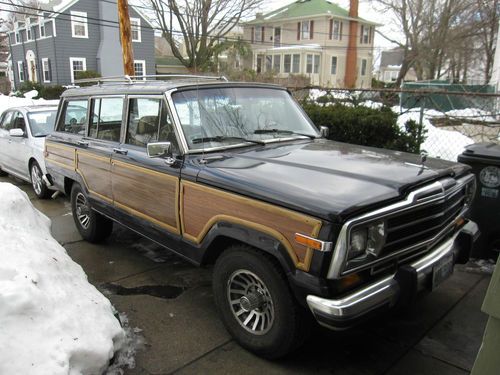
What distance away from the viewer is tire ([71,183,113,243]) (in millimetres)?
5258

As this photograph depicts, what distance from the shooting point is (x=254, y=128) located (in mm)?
4051

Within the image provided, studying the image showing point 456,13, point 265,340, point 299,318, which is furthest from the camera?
point 456,13

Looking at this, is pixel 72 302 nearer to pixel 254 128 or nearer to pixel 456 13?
pixel 254 128

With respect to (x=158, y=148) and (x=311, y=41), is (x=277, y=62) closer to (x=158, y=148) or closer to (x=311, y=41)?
(x=311, y=41)

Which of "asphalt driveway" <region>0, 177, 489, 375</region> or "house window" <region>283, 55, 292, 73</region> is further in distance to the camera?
"house window" <region>283, 55, 292, 73</region>

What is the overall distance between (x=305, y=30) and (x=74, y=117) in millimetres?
39139

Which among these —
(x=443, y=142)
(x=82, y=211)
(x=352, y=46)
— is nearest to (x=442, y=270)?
(x=82, y=211)

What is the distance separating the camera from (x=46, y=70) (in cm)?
3184

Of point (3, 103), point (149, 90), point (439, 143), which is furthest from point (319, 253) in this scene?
point (3, 103)

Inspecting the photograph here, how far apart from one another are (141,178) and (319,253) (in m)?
2.14

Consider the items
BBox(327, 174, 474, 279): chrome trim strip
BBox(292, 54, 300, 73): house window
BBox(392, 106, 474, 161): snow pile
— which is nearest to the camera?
BBox(327, 174, 474, 279): chrome trim strip

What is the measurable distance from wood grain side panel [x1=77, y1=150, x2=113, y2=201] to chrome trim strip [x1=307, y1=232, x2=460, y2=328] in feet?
9.41

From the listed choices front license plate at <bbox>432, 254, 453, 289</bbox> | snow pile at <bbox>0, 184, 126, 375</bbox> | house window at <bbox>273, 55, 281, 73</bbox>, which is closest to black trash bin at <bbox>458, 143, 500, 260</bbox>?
front license plate at <bbox>432, 254, 453, 289</bbox>

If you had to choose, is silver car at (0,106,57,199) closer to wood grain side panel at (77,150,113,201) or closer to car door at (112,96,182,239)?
wood grain side panel at (77,150,113,201)
